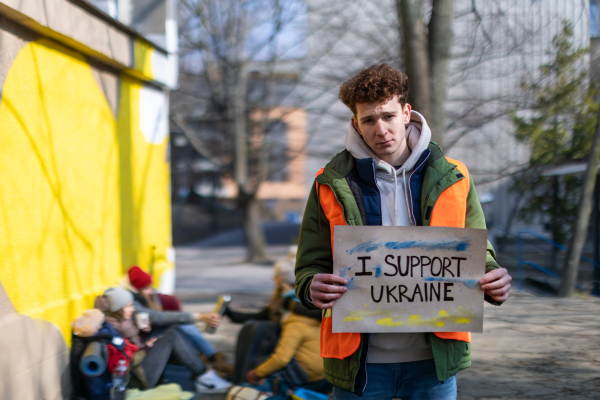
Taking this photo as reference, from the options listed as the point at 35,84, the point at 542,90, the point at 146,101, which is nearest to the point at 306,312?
the point at 35,84

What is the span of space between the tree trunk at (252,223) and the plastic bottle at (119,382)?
10.8m

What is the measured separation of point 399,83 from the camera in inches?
80.4

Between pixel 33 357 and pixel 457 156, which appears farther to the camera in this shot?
pixel 457 156

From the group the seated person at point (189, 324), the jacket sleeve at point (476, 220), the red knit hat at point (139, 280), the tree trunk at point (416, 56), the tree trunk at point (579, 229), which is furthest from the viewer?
the tree trunk at point (579, 229)

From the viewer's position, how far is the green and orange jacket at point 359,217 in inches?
80.0

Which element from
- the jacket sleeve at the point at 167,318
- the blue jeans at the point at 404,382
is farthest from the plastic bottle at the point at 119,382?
the blue jeans at the point at 404,382

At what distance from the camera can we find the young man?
6.63ft

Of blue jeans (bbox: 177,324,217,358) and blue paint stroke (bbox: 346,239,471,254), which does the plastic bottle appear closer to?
blue jeans (bbox: 177,324,217,358)

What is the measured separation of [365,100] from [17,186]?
10.1ft

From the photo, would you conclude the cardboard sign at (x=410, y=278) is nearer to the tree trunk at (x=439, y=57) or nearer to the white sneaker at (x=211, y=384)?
the white sneaker at (x=211, y=384)

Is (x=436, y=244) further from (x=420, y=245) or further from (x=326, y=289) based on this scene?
(x=326, y=289)

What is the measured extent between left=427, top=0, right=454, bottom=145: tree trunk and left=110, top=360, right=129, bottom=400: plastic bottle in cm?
357

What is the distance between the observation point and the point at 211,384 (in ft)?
15.1

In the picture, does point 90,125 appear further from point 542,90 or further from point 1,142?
point 542,90
